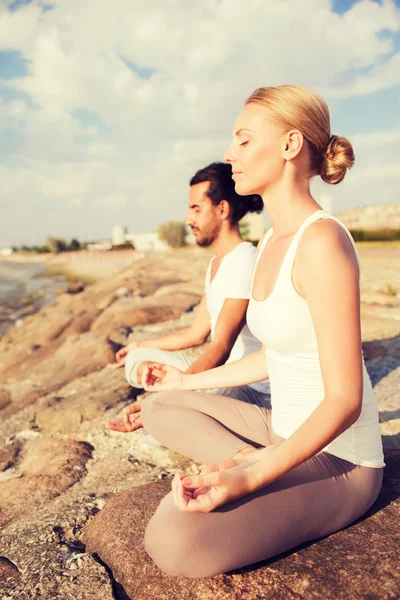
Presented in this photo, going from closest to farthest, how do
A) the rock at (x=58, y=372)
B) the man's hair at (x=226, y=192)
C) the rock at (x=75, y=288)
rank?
the man's hair at (x=226, y=192)
the rock at (x=58, y=372)
the rock at (x=75, y=288)

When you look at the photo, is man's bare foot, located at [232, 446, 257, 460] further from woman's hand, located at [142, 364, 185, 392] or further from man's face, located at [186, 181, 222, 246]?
man's face, located at [186, 181, 222, 246]

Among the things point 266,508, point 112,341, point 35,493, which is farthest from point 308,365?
point 112,341

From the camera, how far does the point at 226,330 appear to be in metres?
2.80

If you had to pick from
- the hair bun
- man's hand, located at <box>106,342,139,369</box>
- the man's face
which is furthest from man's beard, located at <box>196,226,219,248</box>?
the hair bun

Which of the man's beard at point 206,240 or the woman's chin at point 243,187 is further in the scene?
the man's beard at point 206,240

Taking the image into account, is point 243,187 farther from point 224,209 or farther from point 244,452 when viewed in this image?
point 224,209

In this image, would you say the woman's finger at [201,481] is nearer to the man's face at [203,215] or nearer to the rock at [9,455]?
the rock at [9,455]

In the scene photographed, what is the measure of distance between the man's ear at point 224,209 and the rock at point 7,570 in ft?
6.99

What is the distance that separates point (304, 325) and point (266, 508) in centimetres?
55

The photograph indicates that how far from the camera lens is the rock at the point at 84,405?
3.31 m

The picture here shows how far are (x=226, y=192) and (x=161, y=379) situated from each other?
1.28 metres

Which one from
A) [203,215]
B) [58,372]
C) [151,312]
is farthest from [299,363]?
[151,312]

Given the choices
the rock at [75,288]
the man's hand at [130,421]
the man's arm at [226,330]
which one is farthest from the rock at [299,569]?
the rock at [75,288]

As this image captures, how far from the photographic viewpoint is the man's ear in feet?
10.4
